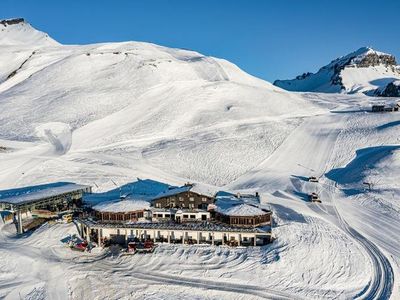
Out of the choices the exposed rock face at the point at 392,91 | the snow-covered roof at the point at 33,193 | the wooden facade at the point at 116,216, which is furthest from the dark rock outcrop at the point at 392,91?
the wooden facade at the point at 116,216

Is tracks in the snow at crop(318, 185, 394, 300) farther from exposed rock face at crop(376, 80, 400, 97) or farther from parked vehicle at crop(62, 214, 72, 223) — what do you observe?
exposed rock face at crop(376, 80, 400, 97)

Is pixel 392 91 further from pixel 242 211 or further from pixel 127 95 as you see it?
pixel 242 211

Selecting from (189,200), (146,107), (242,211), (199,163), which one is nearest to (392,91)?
(146,107)

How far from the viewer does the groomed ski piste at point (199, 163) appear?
1222 inches

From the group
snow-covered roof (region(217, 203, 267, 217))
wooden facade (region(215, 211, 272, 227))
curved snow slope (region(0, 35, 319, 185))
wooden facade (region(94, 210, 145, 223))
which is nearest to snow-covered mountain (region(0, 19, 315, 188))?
curved snow slope (region(0, 35, 319, 185))

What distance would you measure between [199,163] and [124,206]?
30.1m

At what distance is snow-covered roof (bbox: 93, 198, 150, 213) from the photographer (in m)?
38.5

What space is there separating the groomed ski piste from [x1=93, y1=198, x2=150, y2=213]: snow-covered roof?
4.70m

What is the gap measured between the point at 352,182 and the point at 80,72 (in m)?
86.1

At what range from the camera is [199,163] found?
6794cm

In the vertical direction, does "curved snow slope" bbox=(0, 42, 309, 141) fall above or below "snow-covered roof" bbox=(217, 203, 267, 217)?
above

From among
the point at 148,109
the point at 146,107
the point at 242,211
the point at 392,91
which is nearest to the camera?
the point at 242,211

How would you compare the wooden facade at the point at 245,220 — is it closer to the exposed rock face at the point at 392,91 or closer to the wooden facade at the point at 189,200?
the wooden facade at the point at 189,200

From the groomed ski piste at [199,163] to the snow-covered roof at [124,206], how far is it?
4.70 meters
